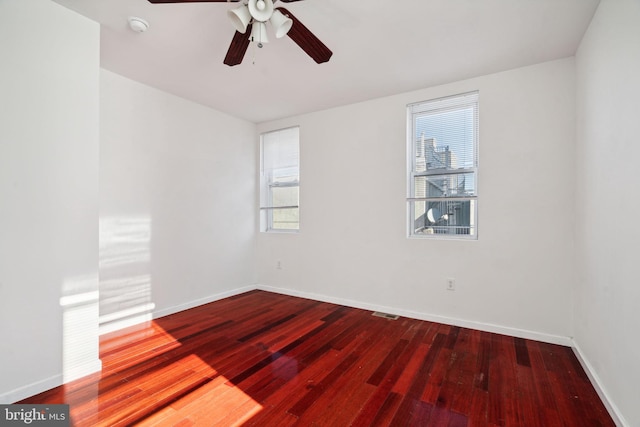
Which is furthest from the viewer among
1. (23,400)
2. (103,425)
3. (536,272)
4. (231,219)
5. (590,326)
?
(231,219)

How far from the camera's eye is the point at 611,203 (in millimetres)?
1799

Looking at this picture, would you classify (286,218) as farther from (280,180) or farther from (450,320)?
(450,320)

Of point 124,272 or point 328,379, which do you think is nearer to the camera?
point 328,379

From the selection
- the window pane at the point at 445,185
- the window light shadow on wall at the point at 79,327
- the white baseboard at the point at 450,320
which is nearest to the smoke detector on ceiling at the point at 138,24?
the window light shadow on wall at the point at 79,327

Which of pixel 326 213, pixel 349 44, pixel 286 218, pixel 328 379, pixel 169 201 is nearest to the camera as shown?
pixel 328 379

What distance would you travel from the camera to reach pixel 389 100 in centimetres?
352

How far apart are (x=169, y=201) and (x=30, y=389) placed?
206cm

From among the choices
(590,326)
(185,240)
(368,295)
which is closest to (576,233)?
(590,326)

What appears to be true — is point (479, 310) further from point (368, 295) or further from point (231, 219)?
point (231, 219)

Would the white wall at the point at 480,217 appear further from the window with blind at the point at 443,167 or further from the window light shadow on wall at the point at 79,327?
the window light shadow on wall at the point at 79,327

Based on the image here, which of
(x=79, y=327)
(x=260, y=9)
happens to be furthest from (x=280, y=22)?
(x=79, y=327)

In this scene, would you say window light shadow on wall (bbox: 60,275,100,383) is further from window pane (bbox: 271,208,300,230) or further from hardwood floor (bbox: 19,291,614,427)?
window pane (bbox: 271,208,300,230)

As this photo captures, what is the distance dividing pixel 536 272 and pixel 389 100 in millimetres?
2398

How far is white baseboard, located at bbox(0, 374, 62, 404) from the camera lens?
5.88ft
